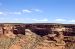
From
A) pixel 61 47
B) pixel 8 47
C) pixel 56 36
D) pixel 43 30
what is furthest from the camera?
pixel 43 30

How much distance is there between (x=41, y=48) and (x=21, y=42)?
3.89 metres

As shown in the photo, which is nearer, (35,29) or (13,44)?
(13,44)

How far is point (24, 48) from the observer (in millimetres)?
33188

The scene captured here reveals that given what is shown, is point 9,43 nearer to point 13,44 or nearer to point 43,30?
point 13,44

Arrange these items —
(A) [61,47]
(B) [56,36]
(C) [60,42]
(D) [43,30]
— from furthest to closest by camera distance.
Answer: (D) [43,30]
(B) [56,36]
(C) [60,42]
(A) [61,47]

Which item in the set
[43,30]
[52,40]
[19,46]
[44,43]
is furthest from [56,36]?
[43,30]

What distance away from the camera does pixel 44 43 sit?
3606 centimetres

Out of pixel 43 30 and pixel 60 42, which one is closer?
pixel 60 42

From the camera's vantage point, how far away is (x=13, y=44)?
3472 centimetres

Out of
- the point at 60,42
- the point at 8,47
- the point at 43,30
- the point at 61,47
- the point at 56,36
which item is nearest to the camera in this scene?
the point at 8,47

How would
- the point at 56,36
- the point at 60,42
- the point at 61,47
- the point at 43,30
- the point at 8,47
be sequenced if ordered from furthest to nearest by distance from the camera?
1. the point at 43,30
2. the point at 56,36
3. the point at 60,42
4. the point at 61,47
5. the point at 8,47

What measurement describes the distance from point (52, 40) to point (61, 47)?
432 centimetres

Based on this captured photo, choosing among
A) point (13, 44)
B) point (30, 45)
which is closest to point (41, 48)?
point (30, 45)

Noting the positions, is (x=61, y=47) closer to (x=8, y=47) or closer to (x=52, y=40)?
(x=52, y=40)
